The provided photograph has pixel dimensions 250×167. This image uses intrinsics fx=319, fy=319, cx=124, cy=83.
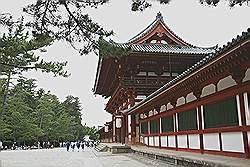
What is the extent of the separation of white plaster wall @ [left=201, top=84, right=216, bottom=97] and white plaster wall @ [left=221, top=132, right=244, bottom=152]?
4.80 feet

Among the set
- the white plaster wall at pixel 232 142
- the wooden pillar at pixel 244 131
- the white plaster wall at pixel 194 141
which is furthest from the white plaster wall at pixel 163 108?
the wooden pillar at pixel 244 131

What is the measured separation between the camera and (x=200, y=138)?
11.4 m

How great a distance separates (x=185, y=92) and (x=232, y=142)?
3.55 m

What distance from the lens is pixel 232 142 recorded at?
9.25 m

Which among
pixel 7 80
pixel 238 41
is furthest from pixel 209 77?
pixel 7 80

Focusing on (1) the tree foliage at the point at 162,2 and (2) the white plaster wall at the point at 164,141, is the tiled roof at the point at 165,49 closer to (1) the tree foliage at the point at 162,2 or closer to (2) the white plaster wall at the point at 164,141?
(2) the white plaster wall at the point at 164,141

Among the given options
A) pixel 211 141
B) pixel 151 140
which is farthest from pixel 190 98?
pixel 151 140

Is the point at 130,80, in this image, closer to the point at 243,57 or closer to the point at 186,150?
the point at 186,150

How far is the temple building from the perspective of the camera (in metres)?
8.36

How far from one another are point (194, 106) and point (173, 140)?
355 centimetres

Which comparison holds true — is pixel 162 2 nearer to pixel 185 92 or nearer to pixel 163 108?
pixel 185 92

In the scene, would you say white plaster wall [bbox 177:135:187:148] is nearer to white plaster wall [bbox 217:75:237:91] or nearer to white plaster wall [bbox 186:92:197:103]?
white plaster wall [bbox 186:92:197:103]

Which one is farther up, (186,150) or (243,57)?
(243,57)

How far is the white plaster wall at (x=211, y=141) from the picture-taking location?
1017cm
